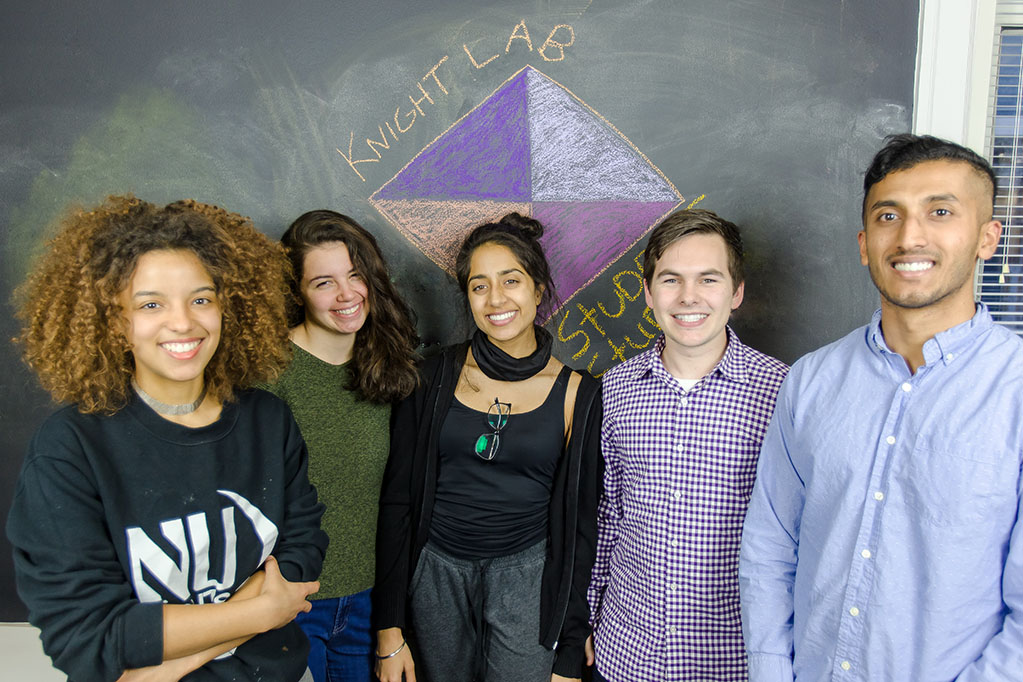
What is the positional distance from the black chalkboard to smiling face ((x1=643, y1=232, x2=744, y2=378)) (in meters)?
0.35

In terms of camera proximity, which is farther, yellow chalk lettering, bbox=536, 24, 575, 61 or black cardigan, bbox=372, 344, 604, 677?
yellow chalk lettering, bbox=536, 24, 575, 61

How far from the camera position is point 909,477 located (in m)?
1.06

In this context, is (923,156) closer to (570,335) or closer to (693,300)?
(693,300)

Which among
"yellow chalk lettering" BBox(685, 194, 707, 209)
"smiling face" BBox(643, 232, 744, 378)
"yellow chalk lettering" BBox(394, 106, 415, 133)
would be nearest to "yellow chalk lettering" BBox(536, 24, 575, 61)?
"yellow chalk lettering" BBox(394, 106, 415, 133)

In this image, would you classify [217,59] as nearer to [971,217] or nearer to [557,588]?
[557,588]

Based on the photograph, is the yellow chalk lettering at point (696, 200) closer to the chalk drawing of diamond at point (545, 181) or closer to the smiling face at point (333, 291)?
the chalk drawing of diamond at point (545, 181)

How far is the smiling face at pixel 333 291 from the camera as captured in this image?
1629 mm

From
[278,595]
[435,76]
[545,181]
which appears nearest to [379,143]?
[435,76]

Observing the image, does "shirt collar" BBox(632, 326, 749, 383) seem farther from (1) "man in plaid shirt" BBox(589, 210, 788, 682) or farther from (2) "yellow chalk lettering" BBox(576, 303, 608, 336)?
(2) "yellow chalk lettering" BBox(576, 303, 608, 336)

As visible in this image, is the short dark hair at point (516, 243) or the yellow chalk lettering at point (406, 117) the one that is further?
the yellow chalk lettering at point (406, 117)

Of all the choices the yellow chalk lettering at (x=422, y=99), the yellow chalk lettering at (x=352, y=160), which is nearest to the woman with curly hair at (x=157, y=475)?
the yellow chalk lettering at (x=352, y=160)

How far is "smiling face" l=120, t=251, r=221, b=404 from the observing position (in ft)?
3.75

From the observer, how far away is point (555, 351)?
1.94 m

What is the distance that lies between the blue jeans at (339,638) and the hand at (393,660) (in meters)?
0.05
